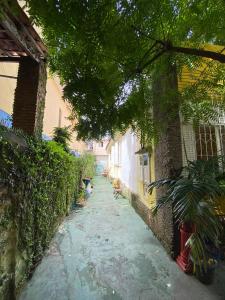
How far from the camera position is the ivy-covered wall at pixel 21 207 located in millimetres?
2346

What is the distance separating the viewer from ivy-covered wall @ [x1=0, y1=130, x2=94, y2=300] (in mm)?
2346

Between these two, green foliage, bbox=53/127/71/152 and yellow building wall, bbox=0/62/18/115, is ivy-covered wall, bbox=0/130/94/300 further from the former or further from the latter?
green foliage, bbox=53/127/71/152

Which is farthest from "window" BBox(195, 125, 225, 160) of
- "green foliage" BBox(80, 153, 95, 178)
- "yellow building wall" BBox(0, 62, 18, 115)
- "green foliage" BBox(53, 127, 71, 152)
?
"green foliage" BBox(80, 153, 95, 178)

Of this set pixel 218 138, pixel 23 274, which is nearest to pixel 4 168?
pixel 23 274

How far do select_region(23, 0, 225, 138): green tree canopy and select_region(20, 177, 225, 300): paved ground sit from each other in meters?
2.43

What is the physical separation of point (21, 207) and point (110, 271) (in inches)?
75.1

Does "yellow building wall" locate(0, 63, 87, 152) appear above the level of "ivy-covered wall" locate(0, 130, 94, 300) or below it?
above

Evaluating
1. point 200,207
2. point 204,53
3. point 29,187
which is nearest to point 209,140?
point 200,207

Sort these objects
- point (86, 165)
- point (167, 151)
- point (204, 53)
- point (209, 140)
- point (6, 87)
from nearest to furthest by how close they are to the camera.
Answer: point (204, 53) < point (167, 151) < point (209, 140) < point (6, 87) < point (86, 165)

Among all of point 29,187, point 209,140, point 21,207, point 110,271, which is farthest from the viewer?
point 209,140

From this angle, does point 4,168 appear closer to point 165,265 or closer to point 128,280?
point 128,280

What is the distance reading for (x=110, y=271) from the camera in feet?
11.1

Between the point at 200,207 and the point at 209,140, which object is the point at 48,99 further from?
the point at 200,207

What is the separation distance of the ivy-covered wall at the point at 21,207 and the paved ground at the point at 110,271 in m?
0.40
